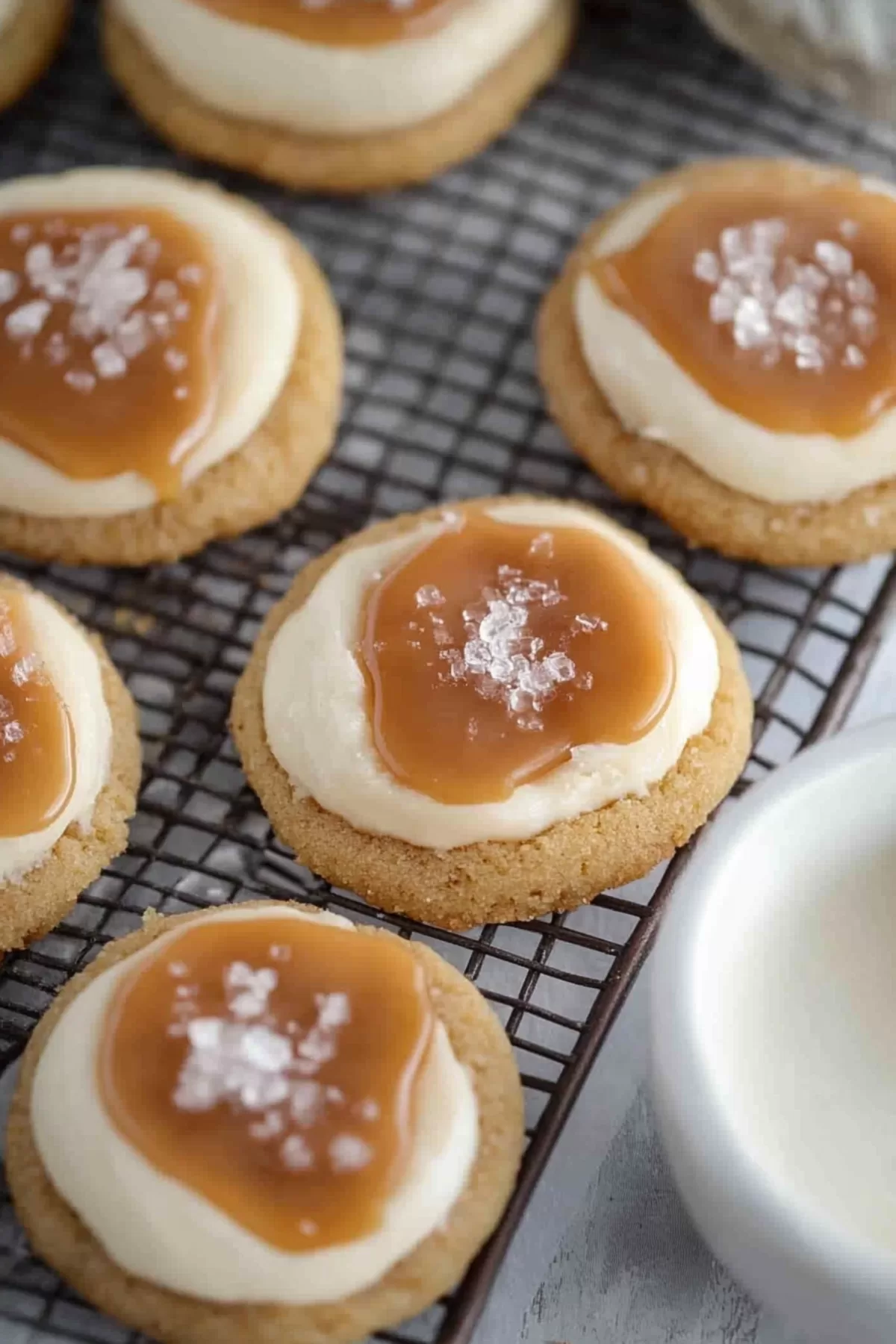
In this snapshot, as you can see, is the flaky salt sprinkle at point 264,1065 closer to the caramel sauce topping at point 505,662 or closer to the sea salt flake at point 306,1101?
the sea salt flake at point 306,1101

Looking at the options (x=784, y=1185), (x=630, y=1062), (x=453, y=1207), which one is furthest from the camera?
(x=630, y=1062)

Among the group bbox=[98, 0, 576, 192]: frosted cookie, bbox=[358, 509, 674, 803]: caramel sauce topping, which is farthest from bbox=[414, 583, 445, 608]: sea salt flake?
bbox=[98, 0, 576, 192]: frosted cookie

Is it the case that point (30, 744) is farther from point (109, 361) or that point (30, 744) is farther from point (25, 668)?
point (109, 361)

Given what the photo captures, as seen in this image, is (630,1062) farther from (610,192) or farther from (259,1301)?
(610,192)

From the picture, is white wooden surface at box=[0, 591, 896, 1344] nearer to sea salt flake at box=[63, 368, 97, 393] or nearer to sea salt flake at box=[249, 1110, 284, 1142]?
sea salt flake at box=[249, 1110, 284, 1142]

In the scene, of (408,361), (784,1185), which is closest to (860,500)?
(408,361)

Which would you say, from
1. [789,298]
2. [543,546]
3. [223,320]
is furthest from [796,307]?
[223,320]

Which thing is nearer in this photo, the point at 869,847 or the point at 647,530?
the point at 869,847
